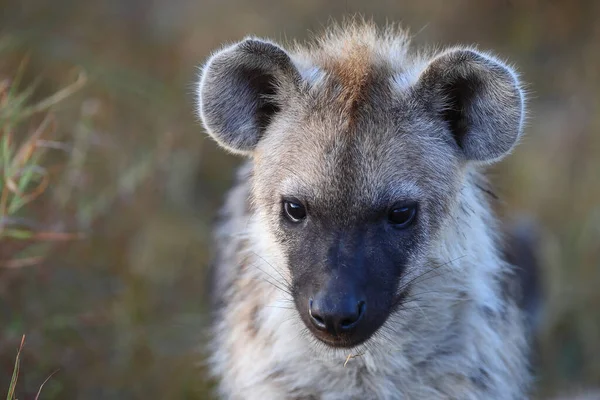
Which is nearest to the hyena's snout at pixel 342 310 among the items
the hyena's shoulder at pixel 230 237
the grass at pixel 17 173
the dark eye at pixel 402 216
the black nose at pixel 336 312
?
the black nose at pixel 336 312

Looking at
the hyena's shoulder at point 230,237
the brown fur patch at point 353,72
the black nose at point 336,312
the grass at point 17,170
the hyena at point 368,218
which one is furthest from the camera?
the hyena's shoulder at point 230,237

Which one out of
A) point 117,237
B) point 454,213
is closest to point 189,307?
point 117,237

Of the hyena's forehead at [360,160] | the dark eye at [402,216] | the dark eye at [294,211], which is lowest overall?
the dark eye at [294,211]

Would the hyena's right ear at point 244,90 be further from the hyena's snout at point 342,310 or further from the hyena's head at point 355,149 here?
the hyena's snout at point 342,310

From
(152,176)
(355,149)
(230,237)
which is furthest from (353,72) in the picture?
(152,176)

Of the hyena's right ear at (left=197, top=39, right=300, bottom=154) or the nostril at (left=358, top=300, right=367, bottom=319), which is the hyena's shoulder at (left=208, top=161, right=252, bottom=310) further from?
the nostril at (left=358, top=300, right=367, bottom=319)

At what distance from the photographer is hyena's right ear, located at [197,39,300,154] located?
88.1 inches

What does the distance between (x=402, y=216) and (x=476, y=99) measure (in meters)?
0.34

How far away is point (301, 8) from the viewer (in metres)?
5.17

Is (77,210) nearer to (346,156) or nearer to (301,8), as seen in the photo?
(346,156)

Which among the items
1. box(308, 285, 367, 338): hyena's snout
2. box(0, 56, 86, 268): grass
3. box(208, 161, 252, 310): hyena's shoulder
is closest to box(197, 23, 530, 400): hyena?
box(308, 285, 367, 338): hyena's snout

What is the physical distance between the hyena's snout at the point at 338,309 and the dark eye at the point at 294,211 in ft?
0.81

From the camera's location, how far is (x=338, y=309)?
1979mm

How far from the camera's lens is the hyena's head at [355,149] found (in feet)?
6.82
